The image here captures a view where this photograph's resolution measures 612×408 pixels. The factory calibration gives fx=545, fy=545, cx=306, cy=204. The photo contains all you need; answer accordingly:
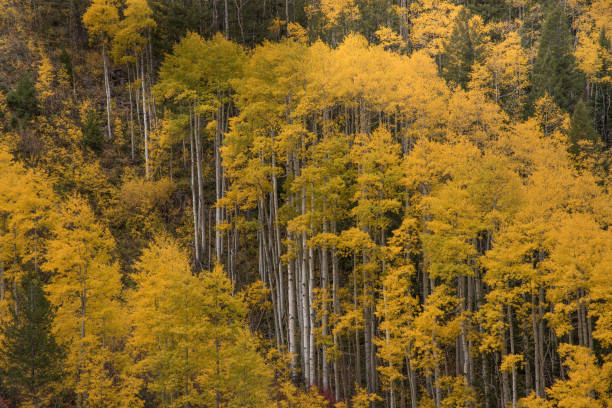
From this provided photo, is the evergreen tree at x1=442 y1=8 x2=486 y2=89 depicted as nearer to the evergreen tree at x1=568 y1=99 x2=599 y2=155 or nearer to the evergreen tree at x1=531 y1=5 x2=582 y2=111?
the evergreen tree at x1=531 y1=5 x2=582 y2=111

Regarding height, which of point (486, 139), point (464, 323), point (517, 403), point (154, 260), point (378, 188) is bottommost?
point (517, 403)

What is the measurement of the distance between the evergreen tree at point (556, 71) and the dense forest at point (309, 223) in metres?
0.22

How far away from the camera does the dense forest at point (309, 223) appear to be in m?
22.9

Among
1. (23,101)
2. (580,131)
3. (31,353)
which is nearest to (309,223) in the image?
(31,353)

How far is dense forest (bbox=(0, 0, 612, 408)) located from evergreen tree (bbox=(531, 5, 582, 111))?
0.22 m

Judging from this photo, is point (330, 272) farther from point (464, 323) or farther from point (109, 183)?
point (109, 183)

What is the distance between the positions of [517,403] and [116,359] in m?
18.2

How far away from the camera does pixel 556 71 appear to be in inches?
1512

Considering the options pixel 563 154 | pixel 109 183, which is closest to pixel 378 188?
pixel 563 154

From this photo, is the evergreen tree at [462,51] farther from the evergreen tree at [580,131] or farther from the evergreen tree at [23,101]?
the evergreen tree at [23,101]

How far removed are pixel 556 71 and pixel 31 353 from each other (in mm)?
36468

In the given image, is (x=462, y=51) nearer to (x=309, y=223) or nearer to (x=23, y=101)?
(x=309, y=223)

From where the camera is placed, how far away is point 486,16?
51844mm

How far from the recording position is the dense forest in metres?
22.9
